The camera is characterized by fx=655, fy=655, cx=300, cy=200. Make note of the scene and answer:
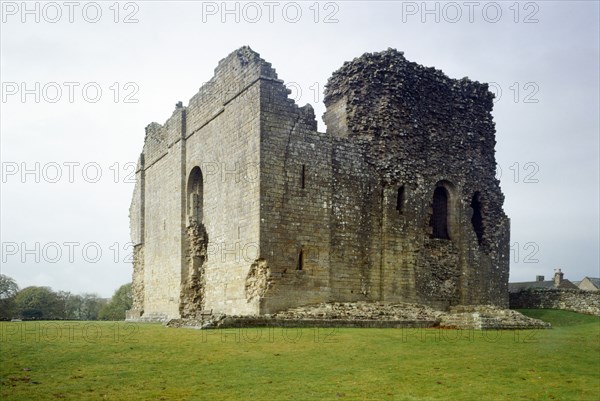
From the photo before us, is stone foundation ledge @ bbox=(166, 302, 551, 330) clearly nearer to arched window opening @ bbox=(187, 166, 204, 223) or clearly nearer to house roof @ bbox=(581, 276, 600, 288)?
arched window opening @ bbox=(187, 166, 204, 223)

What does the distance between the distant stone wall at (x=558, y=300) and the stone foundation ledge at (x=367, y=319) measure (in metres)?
8.69

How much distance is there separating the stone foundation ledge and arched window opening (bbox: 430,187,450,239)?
4.76 meters

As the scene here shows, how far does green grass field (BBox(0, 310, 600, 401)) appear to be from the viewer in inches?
Answer: 432

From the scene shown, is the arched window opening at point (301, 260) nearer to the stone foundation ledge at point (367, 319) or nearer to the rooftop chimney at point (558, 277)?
the stone foundation ledge at point (367, 319)

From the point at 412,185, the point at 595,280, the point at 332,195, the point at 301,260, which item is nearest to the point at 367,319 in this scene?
the point at 301,260

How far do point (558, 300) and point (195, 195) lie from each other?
1768 centimetres

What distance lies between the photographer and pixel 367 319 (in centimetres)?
2019

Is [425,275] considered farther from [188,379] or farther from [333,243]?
[188,379]

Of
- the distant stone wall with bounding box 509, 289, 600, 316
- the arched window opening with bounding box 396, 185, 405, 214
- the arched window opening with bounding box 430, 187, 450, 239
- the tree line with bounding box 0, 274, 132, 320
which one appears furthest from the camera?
the tree line with bounding box 0, 274, 132, 320

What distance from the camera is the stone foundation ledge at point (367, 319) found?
18672 millimetres

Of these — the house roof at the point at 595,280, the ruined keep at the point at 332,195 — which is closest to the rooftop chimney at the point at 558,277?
the house roof at the point at 595,280

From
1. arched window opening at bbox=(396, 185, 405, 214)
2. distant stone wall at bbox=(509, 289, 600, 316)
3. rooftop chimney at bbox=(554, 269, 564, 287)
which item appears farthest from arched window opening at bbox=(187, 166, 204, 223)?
rooftop chimney at bbox=(554, 269, 564, 287)

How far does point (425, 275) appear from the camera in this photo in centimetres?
2525

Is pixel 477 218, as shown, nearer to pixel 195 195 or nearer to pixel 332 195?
pixel 332 195
